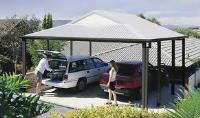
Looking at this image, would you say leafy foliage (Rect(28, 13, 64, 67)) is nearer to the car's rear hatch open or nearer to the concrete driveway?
the car's rear hatch open

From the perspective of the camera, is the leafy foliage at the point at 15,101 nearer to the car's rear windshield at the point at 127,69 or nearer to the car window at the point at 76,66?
the car's rear windshield at the point at 127,69

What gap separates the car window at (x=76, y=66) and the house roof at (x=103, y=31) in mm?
1270

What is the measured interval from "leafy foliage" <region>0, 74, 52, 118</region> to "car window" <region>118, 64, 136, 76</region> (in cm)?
1129

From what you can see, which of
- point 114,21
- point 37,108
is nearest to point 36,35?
point 114,21

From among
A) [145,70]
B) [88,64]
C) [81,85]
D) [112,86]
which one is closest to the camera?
[145,70]

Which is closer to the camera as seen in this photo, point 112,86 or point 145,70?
point 145,70

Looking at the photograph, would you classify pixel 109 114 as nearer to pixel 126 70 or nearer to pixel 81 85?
pixel 126 70

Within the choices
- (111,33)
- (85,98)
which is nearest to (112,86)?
(85,98)

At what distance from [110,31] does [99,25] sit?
142 cm

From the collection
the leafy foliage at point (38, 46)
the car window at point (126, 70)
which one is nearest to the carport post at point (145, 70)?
the car window at point (126, 70)

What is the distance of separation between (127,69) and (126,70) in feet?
0.19

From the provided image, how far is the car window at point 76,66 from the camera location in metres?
17.2

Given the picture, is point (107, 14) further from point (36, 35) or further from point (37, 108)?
point (37, 108)

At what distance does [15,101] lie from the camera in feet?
16.7
